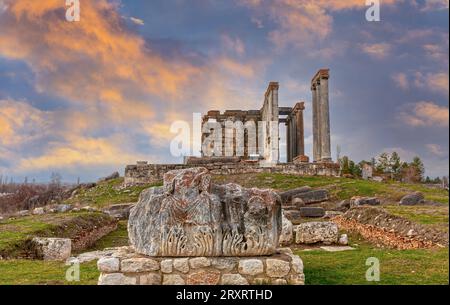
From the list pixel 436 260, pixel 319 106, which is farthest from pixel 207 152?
pixel 436 260

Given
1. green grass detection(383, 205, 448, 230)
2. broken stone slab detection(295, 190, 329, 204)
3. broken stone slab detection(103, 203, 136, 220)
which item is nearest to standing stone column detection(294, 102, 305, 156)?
broken stone slab detection(295, 190, 329, 204)

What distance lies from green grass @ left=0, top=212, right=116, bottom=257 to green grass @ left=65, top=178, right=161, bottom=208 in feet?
32.4

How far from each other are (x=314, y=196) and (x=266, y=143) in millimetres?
26659

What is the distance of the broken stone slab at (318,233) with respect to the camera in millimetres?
14156

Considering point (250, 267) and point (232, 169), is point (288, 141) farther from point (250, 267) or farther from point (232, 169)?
point (250, 267)

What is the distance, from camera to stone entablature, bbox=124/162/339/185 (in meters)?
36.0

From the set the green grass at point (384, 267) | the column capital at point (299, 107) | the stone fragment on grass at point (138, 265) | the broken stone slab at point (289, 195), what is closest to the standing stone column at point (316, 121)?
the column capital at point (299, 107)

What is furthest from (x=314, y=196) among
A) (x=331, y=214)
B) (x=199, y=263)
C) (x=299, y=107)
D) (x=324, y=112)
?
(x=299, y=107)

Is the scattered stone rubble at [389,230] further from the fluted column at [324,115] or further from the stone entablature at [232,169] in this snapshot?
the fluted column at [324,115]

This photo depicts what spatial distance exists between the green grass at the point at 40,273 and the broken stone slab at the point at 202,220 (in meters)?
1.79

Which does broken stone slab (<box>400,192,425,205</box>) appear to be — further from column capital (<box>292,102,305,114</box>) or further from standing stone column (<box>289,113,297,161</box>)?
standing stone column (<box>289,113,297,161</box>)

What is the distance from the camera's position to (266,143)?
2035 inches

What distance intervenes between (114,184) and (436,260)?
3290 cm

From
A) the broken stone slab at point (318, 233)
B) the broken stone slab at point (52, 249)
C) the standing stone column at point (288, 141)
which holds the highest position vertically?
the standing stone column at point (288, 141)
